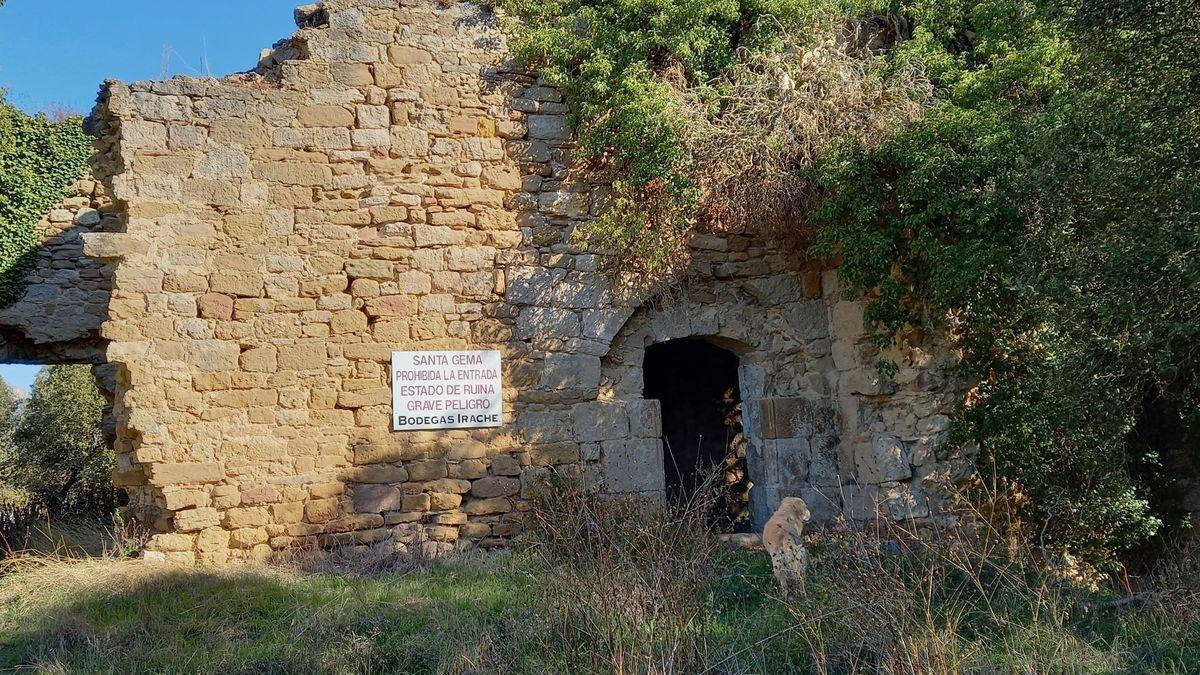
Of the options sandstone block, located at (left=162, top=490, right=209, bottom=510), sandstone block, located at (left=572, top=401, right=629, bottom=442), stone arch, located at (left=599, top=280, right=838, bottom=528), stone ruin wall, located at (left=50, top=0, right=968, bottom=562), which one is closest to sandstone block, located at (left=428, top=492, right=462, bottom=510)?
stone ruin wall, located at (left=50, top=0, right=968, bottom=562)

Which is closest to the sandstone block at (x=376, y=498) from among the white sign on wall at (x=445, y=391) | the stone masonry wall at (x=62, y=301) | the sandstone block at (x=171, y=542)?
the white sign on wall at (x=445, y=391)

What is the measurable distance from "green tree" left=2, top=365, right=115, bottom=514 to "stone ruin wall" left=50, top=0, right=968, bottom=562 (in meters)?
5.49

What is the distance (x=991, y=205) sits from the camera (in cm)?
642

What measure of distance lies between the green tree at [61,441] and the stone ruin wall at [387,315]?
18.0ft

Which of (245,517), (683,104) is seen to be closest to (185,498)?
(245,517)

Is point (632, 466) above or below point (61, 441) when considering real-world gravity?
below

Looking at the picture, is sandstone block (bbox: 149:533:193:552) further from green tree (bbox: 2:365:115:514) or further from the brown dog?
green tree (bbox: 2:365:115:514)

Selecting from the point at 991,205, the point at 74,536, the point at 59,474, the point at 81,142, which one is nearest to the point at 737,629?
the point at 991,205

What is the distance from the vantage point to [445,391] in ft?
22.8

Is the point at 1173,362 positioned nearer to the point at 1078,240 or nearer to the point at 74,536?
the point at 1078,240

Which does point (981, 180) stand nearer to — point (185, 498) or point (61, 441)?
point (185, 498)

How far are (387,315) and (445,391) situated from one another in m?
0.73

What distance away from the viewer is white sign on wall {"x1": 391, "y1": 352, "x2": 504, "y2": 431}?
6852mm

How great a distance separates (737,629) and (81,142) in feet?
29.9
